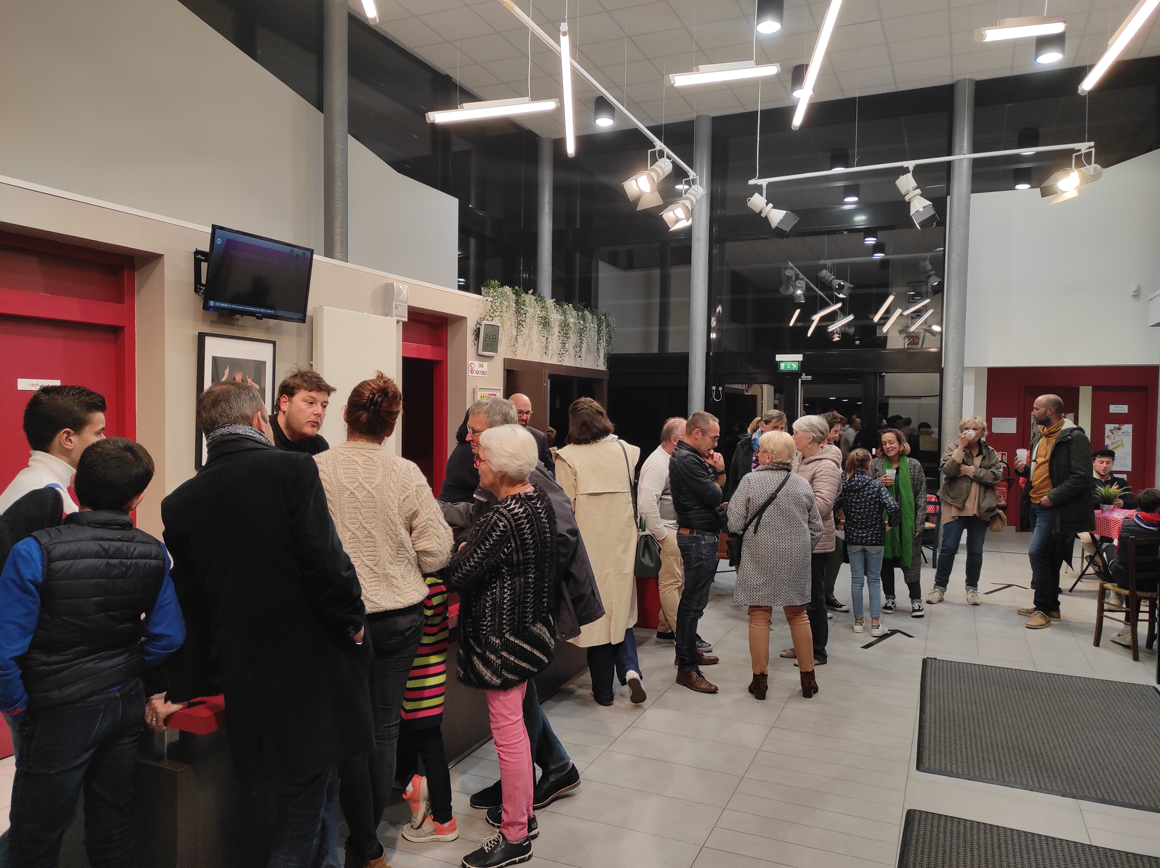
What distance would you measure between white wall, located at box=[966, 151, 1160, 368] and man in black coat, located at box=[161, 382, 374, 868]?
911 centimetres

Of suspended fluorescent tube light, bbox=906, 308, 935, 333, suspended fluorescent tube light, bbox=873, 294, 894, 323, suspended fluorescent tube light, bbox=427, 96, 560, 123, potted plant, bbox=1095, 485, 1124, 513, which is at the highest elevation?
suspended fluorescent tube light, bbox=427, 96, 560, 123

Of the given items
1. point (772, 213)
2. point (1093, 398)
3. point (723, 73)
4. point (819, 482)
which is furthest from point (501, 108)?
point (1093, 398)

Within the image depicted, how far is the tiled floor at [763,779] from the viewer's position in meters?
2.73

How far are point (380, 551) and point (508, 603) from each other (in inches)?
17.9

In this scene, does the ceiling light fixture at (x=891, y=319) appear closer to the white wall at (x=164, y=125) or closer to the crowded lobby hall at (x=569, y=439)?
the crowded lobby hall at (x=569, y=439)

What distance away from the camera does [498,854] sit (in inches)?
101

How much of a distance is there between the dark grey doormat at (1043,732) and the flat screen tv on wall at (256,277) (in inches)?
171

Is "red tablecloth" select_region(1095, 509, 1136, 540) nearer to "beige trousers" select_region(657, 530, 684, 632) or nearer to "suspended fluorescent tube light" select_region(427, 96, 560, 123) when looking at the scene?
"beige trousers" select_region(657, 530, 684, 632)

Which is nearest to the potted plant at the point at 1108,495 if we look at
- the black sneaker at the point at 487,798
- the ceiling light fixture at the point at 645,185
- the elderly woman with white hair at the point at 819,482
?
the elderly woman with white hair at the point at 819,482

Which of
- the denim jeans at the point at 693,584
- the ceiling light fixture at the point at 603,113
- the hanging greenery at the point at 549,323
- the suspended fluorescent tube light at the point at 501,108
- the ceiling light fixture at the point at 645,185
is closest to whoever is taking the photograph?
the denim jeans at the point at 693,584

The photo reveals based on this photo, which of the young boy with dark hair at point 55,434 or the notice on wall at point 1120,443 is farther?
the notice on wall at point 1120,443

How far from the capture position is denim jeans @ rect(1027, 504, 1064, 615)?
5.72m

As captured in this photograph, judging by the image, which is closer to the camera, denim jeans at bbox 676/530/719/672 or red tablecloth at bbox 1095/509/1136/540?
denim jeans at bbox 676/530/719/672

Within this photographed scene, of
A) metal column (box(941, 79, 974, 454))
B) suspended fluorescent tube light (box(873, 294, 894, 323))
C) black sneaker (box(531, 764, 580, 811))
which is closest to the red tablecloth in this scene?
metal column (box(941, 79, 974, 454))
